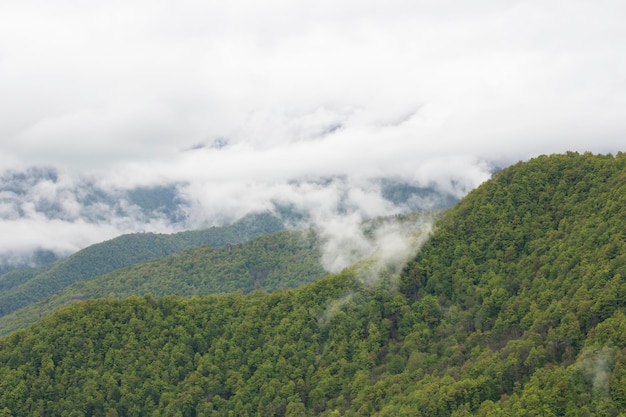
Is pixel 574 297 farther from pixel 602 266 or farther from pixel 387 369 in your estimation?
pixel 387 369

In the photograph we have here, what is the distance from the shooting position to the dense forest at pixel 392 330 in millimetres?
106938

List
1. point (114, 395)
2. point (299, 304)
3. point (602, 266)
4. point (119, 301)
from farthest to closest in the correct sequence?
1. point (119, 301)
2. point (299, 304)
3. point (114, 395)
4. point (602, 266)

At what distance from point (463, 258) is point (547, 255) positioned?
20.8 metres

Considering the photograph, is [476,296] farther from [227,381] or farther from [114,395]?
[114,395]

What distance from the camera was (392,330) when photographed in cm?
14038

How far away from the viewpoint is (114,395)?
14325 cm

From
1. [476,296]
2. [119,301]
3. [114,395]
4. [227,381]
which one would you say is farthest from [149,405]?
[476,296]

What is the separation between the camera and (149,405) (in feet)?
462

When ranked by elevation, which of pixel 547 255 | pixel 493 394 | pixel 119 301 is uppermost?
pixel 119 301

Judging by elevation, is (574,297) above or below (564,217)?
below

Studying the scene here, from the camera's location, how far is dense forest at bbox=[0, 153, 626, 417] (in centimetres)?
10694

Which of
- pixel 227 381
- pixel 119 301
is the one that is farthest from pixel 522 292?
pixel 119 301

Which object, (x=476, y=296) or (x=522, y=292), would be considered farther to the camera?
(x=476, y=296)

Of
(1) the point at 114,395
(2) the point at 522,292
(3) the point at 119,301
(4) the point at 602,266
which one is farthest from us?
(3) the point at 119,301
